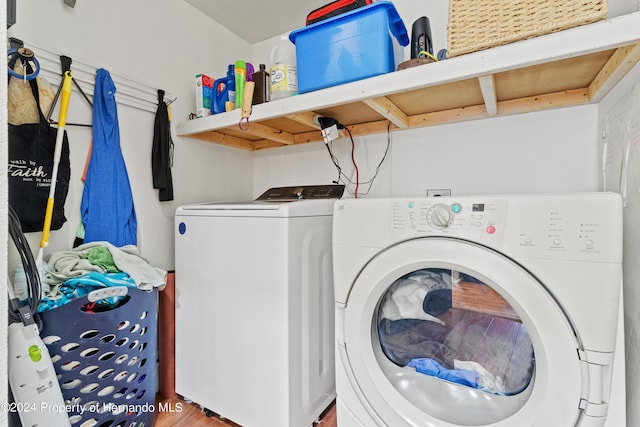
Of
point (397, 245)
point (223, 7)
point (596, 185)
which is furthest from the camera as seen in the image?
point (223, 7)

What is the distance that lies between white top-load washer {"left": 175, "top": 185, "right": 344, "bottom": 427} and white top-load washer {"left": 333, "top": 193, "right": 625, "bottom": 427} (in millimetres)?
182

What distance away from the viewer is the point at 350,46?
1198 mm

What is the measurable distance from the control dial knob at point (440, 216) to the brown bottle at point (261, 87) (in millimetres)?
1002

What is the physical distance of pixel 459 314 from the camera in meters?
1.02

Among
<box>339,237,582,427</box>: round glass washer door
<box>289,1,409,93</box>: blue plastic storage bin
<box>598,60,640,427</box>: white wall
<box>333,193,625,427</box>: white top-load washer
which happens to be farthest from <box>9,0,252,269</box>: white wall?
<box>598,60,640,427</box>: white wall

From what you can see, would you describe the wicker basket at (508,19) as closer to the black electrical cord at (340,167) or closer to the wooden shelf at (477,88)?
the wooden shelf at (477,88)

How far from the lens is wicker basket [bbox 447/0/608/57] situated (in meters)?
0.85

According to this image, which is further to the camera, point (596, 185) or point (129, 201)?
point (129, 201)

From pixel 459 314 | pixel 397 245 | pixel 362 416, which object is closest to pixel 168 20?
pixel 397 245

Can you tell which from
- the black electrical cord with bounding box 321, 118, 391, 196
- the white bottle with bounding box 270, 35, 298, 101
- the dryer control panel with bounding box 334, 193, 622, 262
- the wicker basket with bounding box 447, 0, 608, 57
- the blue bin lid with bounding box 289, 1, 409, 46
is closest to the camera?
the dryer control panel with bounding box 334, 193, 622, 262

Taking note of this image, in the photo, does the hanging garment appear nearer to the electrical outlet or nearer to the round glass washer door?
the round glass washer door

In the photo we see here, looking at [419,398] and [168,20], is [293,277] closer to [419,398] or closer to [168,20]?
[419,398]

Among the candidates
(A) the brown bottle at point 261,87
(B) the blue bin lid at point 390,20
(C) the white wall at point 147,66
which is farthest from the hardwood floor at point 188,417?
(B) the blue bin lid at point 390,20

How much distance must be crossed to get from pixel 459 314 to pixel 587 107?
1.10 metres
